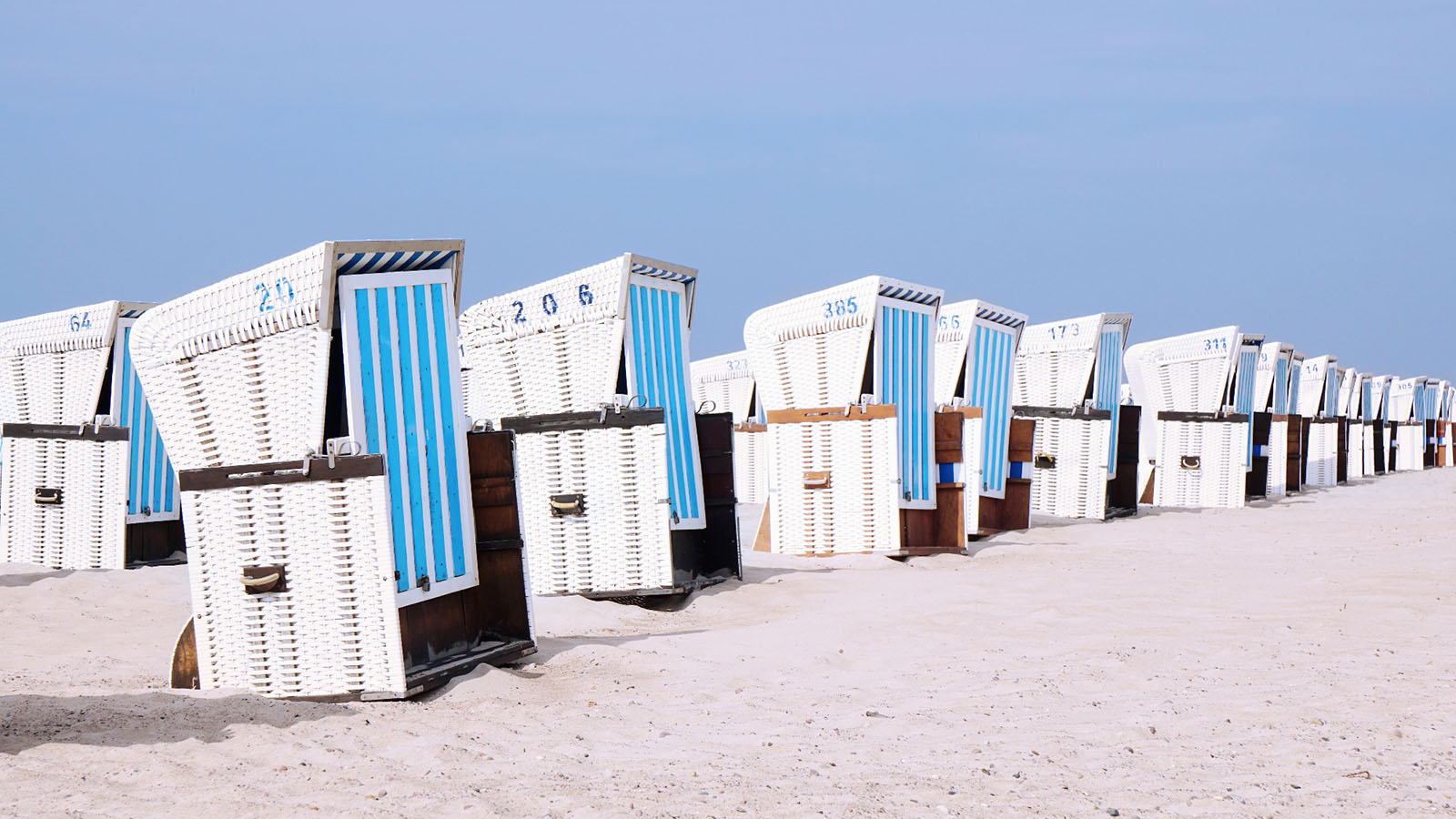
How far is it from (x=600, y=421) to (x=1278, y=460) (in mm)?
17288

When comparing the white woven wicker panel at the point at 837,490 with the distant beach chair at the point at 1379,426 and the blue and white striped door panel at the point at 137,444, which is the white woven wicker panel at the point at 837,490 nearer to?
the blue and white striped door panel at the point at 137,444

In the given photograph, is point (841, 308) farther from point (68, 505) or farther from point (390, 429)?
point (68, 505)

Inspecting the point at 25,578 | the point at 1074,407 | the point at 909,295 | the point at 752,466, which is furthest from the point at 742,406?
the point at 25,578

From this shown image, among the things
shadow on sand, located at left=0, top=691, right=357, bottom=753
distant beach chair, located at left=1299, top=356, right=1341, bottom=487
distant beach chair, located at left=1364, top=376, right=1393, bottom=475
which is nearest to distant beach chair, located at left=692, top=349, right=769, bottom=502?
distant beach chair, located at left=1299, top=356, right=1341, bottom=487

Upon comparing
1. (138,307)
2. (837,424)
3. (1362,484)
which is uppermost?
(138,307)

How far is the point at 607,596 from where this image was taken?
9195mm

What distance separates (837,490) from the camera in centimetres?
1148

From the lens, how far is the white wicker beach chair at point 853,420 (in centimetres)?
1129

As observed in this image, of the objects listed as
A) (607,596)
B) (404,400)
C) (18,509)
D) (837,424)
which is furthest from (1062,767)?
(18,509)

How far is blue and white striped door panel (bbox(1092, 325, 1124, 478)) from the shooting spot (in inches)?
625

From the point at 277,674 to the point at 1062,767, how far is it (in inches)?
144

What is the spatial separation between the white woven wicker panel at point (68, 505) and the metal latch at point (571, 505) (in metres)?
5.13

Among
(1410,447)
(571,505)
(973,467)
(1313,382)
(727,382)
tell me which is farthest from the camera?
(1410,447)

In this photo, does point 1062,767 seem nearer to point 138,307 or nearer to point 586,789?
point 586,789
